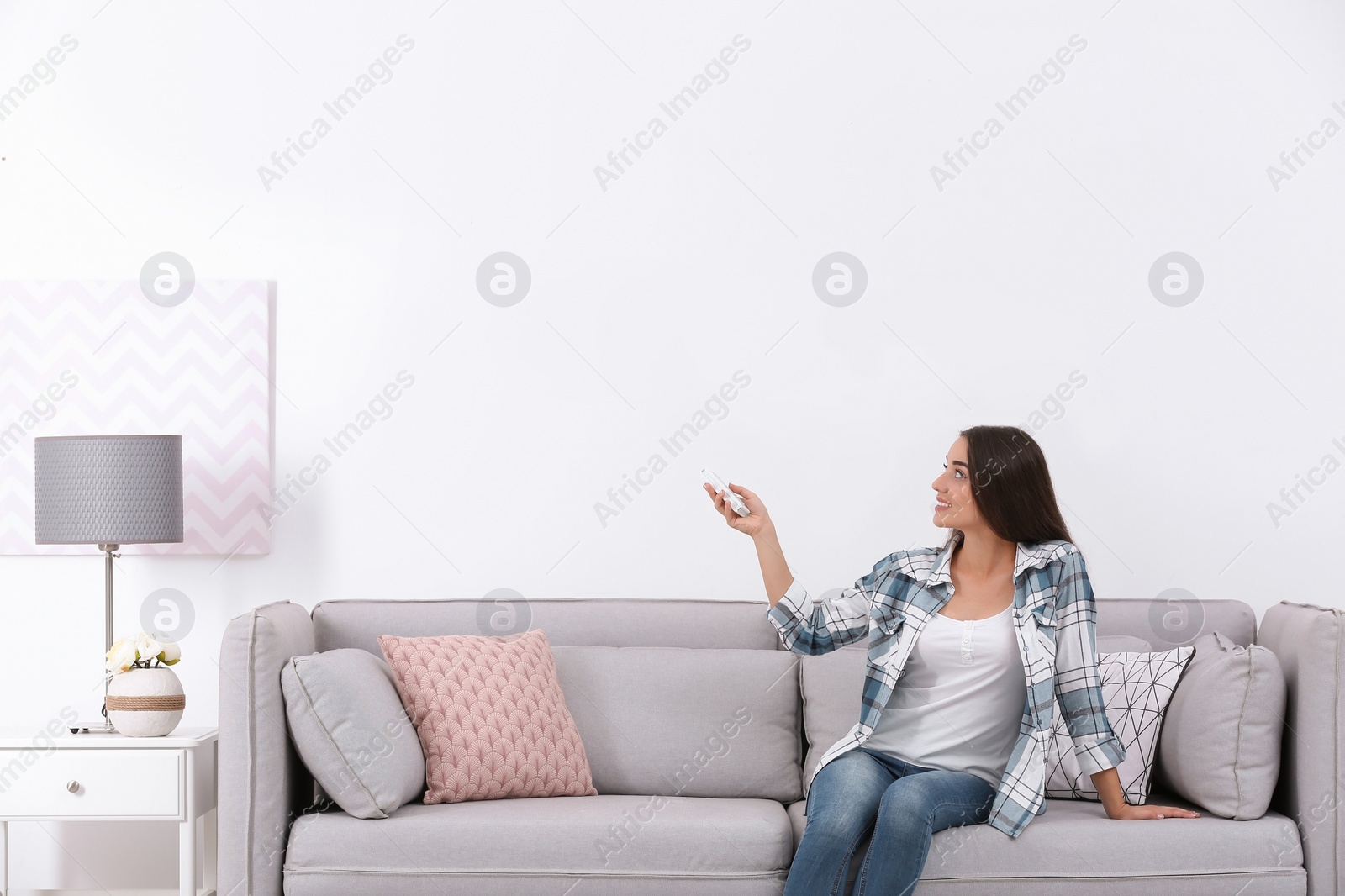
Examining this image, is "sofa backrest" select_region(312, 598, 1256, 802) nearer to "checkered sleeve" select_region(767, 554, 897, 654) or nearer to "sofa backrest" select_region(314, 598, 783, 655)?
"sofa backrest" select_region(314, 598, 783, 655)

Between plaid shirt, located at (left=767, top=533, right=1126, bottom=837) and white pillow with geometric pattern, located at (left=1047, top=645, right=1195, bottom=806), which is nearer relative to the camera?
plaid shirt, located at (left=767, top=533, right=1126, bottom=837)

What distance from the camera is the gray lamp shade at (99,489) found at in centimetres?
260

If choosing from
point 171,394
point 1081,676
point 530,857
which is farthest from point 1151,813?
point 171,394

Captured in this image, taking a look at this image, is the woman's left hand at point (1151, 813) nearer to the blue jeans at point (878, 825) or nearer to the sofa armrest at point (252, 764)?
the blue jeans at point (878, 825)

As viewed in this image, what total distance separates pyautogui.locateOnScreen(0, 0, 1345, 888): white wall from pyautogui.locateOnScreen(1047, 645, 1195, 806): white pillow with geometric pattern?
617 mm

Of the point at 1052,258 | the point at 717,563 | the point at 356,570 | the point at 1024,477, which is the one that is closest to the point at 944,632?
the point at 1024,477

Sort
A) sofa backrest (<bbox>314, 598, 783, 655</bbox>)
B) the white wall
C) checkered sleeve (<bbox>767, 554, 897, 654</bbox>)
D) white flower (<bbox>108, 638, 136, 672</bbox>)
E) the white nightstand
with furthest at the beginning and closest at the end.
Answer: the white wall, sofa backrest (<bbox>314, 598, 783, 655</bbox>), white flower (<bbox>108, 638, 136, 672</bbox>), the white nightstand, checkered sleeve (<bbox>767, 554, 897, 654</bbox>)

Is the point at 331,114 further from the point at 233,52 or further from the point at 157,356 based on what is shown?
the point at 157,356

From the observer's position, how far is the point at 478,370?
3.02 m

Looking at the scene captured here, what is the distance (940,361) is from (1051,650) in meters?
1.07

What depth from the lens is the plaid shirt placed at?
6.78 ft

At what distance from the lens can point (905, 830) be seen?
1938mm

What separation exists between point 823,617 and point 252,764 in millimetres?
1163

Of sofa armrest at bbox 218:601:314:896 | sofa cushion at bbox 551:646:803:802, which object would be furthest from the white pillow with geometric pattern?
sofa armrest at bbox 218:601:314:896
